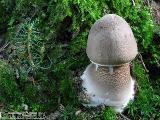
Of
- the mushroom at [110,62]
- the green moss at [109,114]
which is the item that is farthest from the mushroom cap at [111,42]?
the green moss at [109,114]

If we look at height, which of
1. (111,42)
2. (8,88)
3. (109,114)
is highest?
(111,42)

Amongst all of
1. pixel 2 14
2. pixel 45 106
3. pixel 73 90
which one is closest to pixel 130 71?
pixel 73 90

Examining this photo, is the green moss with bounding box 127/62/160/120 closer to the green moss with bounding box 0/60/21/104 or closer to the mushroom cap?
the mushroom cap

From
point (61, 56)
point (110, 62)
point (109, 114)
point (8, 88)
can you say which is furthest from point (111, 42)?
point (8, 88)

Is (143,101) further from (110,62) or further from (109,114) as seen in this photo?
(110,62)

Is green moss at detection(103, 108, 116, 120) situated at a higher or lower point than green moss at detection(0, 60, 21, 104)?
lower

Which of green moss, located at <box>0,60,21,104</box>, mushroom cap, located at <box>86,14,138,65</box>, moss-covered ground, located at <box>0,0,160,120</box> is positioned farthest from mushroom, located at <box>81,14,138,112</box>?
green moss, located at <box>0,60,21,104</box>

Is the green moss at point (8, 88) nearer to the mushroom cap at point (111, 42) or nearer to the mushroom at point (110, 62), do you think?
the mushroom at point (110, 62)

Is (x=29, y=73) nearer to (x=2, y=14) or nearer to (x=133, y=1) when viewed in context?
(x=2, y=14)
